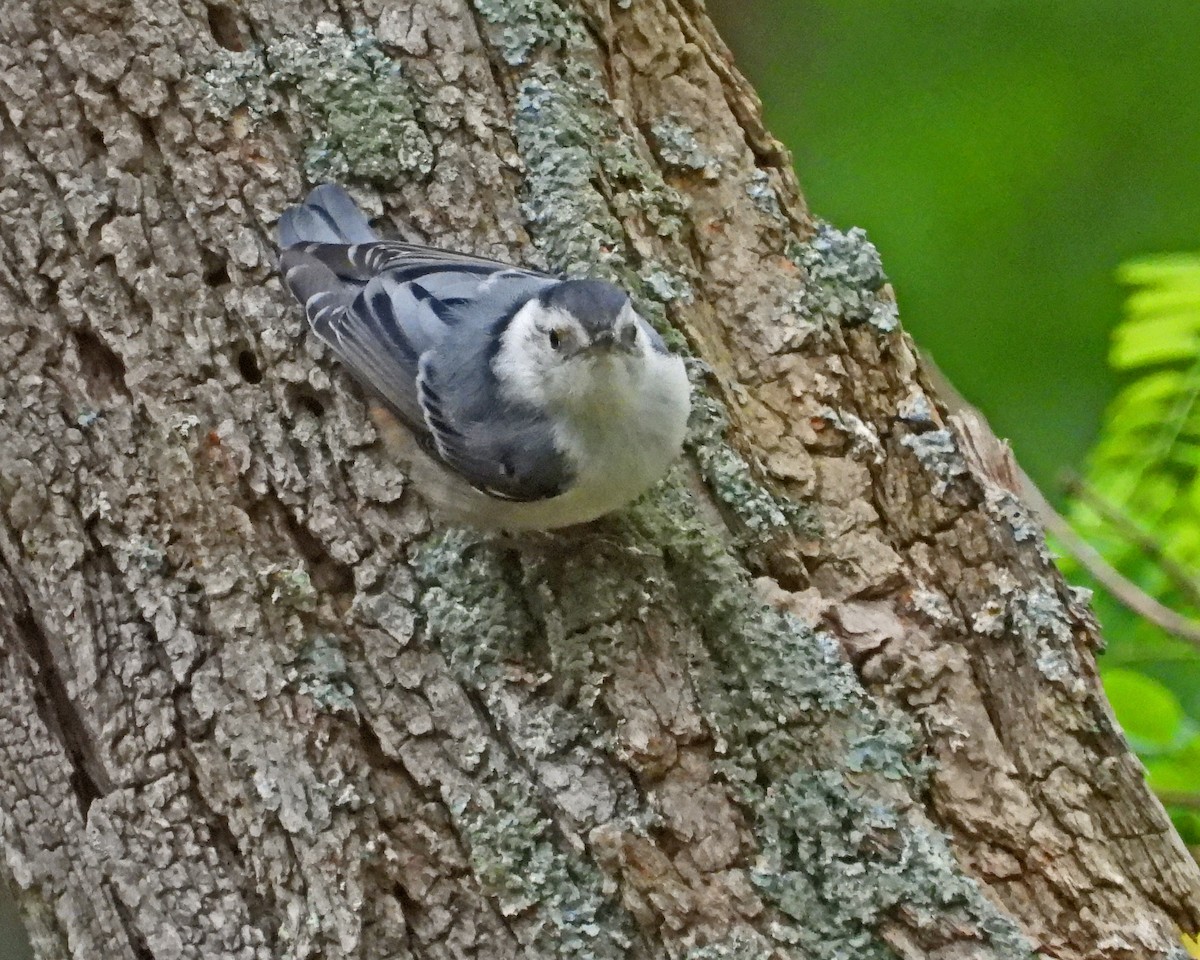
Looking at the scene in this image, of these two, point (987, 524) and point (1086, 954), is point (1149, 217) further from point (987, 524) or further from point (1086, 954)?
point (1086, 954)

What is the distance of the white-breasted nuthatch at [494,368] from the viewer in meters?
1.81

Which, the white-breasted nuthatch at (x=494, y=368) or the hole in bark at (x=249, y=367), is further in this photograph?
the hole in bark at (x=249, y=367)

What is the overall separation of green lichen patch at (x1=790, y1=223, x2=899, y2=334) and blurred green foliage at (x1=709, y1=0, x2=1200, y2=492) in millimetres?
1986

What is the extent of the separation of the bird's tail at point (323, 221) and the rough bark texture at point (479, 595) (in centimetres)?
5

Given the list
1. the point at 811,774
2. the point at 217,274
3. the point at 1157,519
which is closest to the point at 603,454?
the point at 811,774

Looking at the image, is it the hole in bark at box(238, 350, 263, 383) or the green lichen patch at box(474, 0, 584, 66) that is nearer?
the hole in bark at box(238, 350, 263, 383)

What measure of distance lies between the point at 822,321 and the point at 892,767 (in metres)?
0.73

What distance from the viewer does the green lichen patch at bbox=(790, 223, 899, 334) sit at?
6.69 feet

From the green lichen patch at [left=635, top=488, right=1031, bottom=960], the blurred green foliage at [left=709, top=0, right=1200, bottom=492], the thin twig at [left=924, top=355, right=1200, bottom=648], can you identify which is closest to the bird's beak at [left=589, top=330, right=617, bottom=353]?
the green lichen patch at [left=635, top=488, right=1031, bottom=960]

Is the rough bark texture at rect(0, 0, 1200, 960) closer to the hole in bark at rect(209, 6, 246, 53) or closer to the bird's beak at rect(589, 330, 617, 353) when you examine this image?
the hole in bark at rect(209, 6, 246, 53)

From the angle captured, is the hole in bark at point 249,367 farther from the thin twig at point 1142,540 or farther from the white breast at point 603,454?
the thin twig at point 1142,540

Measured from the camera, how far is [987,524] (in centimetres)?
192

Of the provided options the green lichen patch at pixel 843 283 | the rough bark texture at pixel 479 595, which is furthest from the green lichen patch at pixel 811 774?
the green lichen patch at pixel 843 283

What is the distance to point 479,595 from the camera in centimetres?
182
